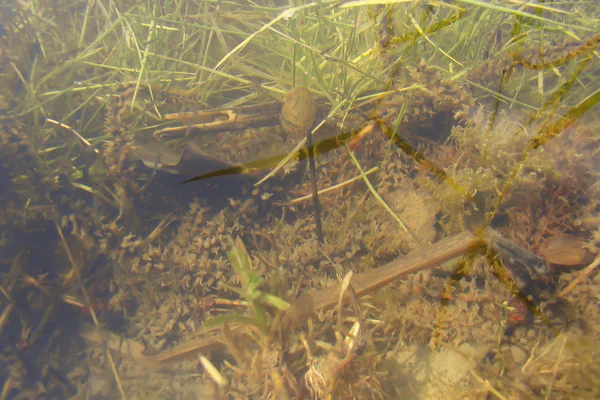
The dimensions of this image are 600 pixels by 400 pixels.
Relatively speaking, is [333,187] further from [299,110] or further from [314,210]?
[299,110]

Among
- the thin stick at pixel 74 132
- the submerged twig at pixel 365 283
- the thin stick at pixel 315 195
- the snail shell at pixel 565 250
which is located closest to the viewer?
the snail shell at pixel 565 250

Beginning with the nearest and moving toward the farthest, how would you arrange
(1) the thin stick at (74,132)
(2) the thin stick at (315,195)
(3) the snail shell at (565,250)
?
(3) the snail shell at (565,250), (2) the thin stick at (315,195), (1) the thin stick at (74,132)

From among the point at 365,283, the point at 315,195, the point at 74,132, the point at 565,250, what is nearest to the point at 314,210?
the point at 315,195

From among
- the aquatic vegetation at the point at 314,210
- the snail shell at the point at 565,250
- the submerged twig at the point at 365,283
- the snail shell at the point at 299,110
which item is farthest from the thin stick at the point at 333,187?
the snail shell at the point at 565,250

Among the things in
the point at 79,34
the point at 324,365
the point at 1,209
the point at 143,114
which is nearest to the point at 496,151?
the point at 324,365

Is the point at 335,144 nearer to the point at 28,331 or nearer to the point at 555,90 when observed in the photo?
the point at 555,90

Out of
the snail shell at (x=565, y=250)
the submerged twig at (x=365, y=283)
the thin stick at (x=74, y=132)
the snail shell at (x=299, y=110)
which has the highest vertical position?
the snail shell at (x=299, y=110)

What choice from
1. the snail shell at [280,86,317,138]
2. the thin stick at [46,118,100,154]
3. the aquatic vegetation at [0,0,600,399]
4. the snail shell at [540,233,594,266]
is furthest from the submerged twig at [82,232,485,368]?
the thin stick at [46,118,100,154]

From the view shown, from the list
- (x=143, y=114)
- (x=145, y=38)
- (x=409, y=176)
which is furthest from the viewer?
(x=145, y=38)

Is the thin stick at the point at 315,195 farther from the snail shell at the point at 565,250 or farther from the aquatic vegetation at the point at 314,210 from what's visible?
the snail shell at the point at 565,250
